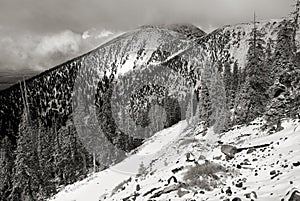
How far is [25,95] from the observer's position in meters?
177

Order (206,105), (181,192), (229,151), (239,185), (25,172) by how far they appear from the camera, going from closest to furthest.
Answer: (239,185)
(181,192)
(229,151)
(25,172)
(206,105)

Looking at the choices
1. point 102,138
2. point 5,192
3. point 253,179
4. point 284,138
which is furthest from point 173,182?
point 5,192

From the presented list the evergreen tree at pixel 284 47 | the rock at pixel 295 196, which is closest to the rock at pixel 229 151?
the rock at pixel 295 196

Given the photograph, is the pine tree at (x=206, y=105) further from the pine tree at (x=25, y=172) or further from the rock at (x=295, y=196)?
the rock at (x=295, y=196)

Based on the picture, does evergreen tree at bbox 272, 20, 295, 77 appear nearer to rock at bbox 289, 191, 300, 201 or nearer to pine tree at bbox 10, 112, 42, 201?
rock at bbox 289, 191, 300, 201

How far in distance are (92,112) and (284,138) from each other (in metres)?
64.2

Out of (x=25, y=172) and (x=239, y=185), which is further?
(x=25, y=172)

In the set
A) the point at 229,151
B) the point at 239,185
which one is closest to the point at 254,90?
the point at 229,151

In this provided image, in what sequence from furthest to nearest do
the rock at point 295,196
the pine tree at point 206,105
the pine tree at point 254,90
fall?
1. the pine tree at point 206,105
2. the pine tree at point 254,90
3. the rock at point 295,196

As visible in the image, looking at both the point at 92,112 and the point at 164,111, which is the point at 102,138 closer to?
the point at 92,112

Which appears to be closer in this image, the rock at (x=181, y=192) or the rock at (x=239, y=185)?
the rock at (x=239, y=185)

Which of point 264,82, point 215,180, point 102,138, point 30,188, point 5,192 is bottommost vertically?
point 5,192

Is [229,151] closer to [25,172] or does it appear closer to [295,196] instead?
[295,196]

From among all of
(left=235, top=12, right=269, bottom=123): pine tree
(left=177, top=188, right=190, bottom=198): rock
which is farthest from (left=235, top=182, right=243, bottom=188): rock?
(left=235, top=12, right=269, bottom=123): pine tree
